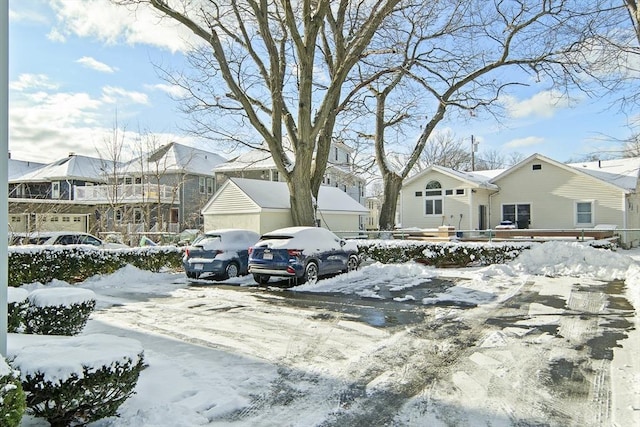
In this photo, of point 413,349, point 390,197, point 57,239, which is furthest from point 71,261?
point 390,197

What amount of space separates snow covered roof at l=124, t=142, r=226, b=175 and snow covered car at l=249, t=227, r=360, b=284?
23780 millimetres

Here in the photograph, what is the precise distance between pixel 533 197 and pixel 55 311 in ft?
88.6

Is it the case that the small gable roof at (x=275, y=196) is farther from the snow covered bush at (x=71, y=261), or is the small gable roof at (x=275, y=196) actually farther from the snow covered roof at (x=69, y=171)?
the snow covered roof at (x=69, y=171)

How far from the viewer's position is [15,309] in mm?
4582

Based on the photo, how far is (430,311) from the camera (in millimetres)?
8344

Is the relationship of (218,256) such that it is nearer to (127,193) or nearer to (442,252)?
(442,252)

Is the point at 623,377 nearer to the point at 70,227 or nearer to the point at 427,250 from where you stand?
the point at 427,250

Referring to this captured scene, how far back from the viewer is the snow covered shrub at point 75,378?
308 centimetres

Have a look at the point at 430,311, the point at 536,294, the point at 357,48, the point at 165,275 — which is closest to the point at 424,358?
the point at 430,311

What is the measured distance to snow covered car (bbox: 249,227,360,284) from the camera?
37.0 ft

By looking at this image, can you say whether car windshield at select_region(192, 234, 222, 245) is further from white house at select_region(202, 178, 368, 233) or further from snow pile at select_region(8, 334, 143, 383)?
snow pile at select_region(8, 334, 143, 383)

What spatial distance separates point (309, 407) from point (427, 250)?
13.0 metres

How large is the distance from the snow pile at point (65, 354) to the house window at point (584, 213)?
88.5ft

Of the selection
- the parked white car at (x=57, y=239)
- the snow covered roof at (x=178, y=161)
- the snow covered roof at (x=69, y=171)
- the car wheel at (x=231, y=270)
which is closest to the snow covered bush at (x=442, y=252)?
the car wheel at (x=231, y=270)
